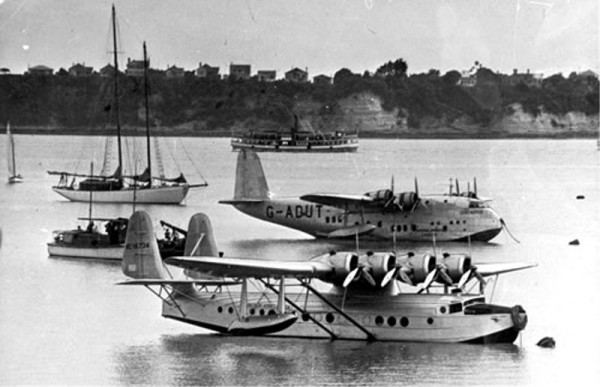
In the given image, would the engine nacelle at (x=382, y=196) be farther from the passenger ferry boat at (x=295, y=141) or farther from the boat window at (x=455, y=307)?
the boat window at (x=455, y=307)

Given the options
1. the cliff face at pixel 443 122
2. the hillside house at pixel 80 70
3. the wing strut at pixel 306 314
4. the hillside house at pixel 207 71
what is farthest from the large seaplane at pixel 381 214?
the wing strut at pixel 306 314

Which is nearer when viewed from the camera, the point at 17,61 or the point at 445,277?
the point at 445,277

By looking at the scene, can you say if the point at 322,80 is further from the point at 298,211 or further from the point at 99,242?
the point at 99,242

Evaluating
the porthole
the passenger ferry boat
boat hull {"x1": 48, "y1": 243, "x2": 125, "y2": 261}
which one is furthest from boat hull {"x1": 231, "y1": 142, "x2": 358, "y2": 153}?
the porthole

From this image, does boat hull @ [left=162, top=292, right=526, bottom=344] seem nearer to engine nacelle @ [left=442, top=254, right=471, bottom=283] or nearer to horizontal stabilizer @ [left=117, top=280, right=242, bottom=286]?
horizontal stabilizer @ [left=117, top=280, right=242, bottom=286]

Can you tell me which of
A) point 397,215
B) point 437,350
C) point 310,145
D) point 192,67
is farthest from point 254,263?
point 310,145

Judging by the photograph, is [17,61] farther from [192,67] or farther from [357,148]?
[357,148]
